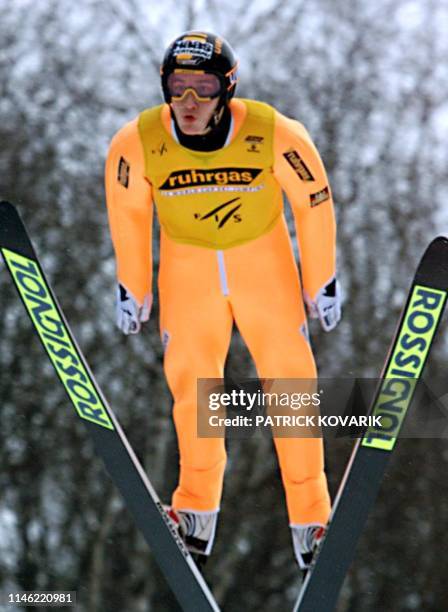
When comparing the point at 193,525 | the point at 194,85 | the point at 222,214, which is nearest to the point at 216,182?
the point at 222,214

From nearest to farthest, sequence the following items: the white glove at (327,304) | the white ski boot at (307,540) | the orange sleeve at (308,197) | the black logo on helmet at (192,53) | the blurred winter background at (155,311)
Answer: the black logo on helmet at (192,53) < the orange sleeve at (308,197) < the white glove at (327,304) < the white ski boot at (307,540) < the blurred winter background at (155,311)

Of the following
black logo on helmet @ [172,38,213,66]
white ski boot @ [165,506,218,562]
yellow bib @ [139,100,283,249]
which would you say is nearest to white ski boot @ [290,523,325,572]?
white ski boot @ [165,506,218,562]

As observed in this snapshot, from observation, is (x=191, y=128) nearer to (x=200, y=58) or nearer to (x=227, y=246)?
(x=200, y=58)

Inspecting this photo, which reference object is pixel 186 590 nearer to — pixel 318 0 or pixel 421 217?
pixel 421 217

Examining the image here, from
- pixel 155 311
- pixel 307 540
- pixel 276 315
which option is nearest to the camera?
A: pixel 276 315

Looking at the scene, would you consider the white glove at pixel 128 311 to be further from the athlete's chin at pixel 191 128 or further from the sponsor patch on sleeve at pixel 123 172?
the athlete's chin at pixel 191 128

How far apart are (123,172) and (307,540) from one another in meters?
1.38

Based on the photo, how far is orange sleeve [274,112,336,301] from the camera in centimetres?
545

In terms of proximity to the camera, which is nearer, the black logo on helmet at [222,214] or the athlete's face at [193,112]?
the athlete's face at [193,112]

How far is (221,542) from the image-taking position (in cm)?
1304

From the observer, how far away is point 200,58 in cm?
535

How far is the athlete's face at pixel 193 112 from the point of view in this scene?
17.6 feet

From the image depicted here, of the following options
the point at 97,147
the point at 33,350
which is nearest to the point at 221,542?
the point at 33,350

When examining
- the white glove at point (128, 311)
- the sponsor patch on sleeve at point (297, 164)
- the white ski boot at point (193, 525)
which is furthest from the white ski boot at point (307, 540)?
the sponsor patch on sleeve at point (297, 164)
